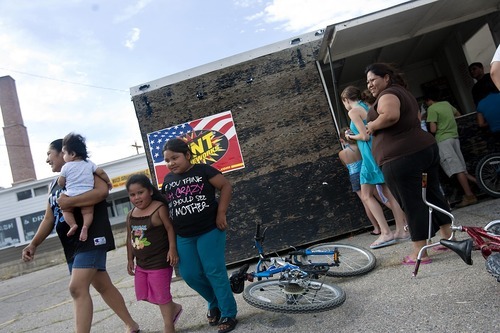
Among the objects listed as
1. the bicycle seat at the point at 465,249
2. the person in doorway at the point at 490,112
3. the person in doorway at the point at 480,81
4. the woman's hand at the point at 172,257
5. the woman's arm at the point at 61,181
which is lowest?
the bicycle seat at the point at 465,249

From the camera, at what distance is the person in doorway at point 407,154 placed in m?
3.04

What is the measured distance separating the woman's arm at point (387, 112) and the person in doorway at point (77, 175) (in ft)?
7.78

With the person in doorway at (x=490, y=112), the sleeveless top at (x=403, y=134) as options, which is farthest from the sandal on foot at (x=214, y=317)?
the person in doorway at (x=490, y=112)

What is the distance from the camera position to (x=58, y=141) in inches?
129

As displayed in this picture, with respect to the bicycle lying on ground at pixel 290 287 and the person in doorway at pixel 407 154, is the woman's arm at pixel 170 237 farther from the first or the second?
the person in doorway at pixel 407 154

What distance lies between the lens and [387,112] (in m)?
2.96

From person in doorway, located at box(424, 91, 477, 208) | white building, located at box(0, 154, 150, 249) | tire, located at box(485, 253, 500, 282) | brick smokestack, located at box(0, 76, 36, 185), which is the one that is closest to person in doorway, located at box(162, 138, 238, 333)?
tire, located at box(485, 253, 500, 282)

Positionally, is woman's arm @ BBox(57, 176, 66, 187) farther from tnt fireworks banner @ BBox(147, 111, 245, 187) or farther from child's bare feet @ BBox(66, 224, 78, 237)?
tnt fireworks banner @ BBox(147, 111, 245, 187)

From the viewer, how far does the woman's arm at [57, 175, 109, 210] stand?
9.45 feet

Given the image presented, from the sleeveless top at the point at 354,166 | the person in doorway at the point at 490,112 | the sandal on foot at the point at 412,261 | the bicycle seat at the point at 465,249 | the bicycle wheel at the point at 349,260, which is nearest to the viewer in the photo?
the bicycle seat at the point at 465,249

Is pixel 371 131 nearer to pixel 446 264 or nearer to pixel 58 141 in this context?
pixel 446 264

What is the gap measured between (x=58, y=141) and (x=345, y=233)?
386cm

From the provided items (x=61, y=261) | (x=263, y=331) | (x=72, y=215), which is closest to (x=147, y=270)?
(x=72, y=215)

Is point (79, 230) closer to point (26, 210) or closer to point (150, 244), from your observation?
point (150, 244)
